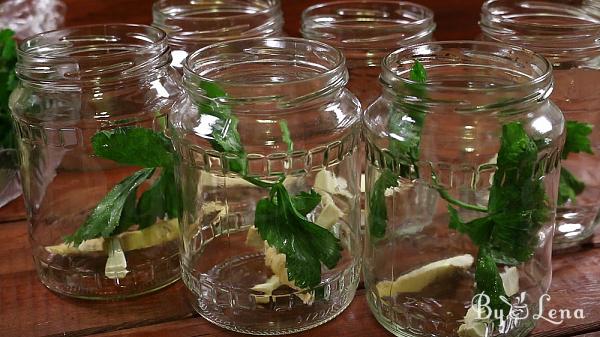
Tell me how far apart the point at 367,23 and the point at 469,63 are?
29cm

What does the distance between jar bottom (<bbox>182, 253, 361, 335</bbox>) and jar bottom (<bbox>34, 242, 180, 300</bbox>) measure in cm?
5

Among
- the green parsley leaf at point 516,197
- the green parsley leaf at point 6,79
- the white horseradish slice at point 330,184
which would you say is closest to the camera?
the green parsley leaf at point 516,197

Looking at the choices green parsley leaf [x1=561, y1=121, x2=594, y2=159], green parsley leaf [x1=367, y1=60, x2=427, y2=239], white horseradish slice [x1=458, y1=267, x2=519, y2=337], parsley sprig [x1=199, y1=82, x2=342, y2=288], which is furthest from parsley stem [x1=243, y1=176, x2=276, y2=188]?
green parsley leaf [x1=561, y1=121, x2=594, y2=159]

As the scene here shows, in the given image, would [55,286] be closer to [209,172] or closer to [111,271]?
[111,271]

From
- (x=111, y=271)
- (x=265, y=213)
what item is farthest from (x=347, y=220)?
(x=111, y=271)

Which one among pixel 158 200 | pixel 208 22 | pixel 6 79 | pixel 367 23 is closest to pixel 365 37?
pixel 367 23

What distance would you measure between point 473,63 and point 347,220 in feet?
0.62

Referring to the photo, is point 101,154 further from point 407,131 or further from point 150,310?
point 407,131

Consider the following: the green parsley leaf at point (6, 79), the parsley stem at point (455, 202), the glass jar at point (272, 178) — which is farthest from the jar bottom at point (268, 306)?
the green parsley leaf at point (6, 79)

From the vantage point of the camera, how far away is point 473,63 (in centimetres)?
76

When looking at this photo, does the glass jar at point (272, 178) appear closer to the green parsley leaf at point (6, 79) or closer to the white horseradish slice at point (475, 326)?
the white horseradish slice at point (475, 326)

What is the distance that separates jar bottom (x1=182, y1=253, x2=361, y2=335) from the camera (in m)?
0.75

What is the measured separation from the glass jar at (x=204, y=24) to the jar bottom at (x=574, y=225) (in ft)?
1.28

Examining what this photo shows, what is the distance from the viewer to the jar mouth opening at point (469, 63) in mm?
732
